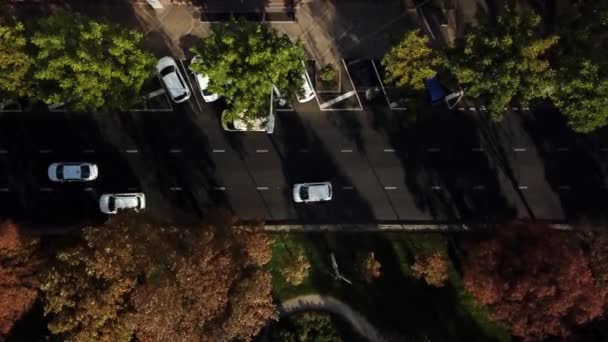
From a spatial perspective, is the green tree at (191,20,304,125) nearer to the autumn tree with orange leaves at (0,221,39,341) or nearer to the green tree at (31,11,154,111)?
the green tree at (31,11,154,111)

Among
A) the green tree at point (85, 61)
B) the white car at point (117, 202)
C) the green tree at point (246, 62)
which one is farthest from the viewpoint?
the white car at point (117, 202)

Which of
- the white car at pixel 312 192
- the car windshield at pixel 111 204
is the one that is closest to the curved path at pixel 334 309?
the white car at pixel 312 192

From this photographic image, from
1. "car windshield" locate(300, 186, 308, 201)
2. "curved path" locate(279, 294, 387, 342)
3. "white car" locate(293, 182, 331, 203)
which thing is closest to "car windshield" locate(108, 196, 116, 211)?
"white car" locate(293, 182, 331, 203)

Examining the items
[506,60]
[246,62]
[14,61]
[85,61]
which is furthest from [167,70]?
[506,60]

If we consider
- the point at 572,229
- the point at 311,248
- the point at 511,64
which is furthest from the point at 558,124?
the point at 311,248

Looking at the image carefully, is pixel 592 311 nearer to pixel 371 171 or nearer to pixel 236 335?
pixel 371 171

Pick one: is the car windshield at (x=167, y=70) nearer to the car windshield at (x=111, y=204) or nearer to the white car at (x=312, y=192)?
the car windshield at (x=111, y=204)
